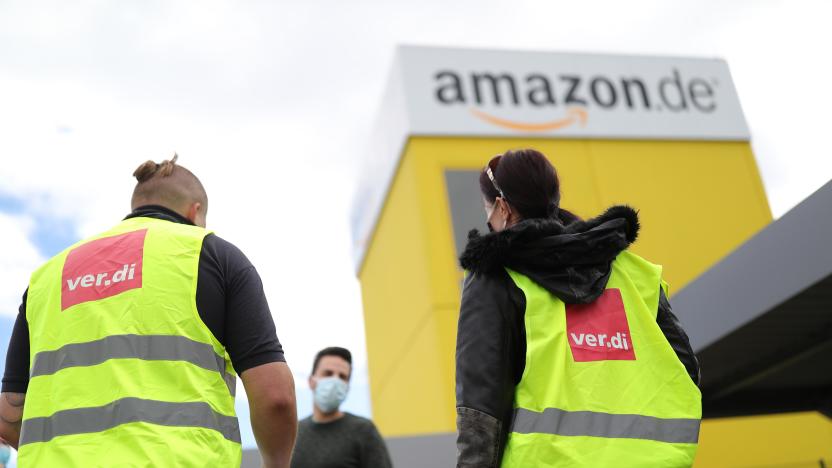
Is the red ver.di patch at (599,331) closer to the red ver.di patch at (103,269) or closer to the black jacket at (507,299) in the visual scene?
the black jacket at (507,299)

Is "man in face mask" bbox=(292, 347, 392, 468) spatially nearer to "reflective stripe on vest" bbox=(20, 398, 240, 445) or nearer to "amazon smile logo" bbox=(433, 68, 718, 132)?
"reflective stripe on vest" bbox=(20, 398, 240, 445)

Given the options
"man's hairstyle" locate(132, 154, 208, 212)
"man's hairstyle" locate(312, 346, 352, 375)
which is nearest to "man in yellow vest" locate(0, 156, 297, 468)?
"man's hairstyle" locate(132, 154, 208, 212)

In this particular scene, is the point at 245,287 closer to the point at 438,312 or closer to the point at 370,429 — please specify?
the point at 370,429

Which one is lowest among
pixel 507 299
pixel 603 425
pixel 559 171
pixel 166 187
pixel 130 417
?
pixel 603 425

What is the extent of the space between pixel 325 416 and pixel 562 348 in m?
3.28

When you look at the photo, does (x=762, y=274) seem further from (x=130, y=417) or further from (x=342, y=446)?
(x=130, y=417)

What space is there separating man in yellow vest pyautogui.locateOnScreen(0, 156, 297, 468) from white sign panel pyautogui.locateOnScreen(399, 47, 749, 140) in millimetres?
10508

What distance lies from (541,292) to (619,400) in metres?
0.35

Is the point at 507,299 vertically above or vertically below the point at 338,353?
below

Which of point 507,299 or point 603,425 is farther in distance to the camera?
point 507,299

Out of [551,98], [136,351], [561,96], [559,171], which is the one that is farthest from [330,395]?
[561,96]

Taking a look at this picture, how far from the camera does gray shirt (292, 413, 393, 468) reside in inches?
195

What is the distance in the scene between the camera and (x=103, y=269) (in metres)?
2.38

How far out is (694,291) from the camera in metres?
6.52
